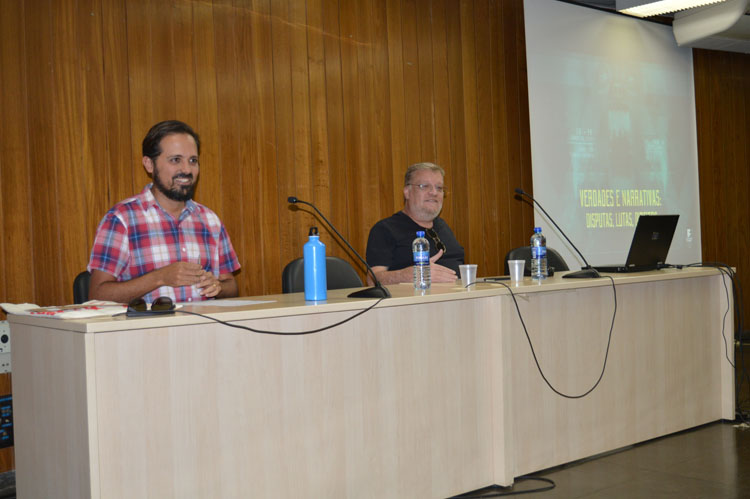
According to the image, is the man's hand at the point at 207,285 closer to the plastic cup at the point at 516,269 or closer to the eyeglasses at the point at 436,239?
the plastic cup at the point at 516,269

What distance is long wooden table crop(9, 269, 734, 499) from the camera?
182 centimetres

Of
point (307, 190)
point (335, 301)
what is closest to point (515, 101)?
point (307, 190)

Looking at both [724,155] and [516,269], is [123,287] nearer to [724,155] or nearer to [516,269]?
[516,269]

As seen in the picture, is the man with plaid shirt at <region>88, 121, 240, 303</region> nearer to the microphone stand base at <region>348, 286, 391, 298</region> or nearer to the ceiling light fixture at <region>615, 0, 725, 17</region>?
the microphone stand base at <region>348, 286, 391, 298</region>

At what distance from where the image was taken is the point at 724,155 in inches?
246

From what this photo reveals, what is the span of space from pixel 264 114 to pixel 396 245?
3.30ft

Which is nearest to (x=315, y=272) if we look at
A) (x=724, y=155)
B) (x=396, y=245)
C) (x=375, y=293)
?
(x=375, y=293)

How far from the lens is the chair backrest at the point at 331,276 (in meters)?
3.18

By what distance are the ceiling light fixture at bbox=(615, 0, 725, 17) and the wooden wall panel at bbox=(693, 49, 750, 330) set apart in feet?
4.46

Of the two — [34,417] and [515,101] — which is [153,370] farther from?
[515,101]

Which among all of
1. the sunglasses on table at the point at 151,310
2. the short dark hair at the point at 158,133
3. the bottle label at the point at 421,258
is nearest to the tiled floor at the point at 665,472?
the bottle label at the point at 421,258

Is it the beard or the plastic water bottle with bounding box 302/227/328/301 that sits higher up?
the beard

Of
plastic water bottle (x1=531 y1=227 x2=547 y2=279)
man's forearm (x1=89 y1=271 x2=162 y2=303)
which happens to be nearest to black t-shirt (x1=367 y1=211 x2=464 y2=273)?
plastic water bottle (x1=531 y1=227 x2=547 y2=279)

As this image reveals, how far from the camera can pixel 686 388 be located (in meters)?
3.33
